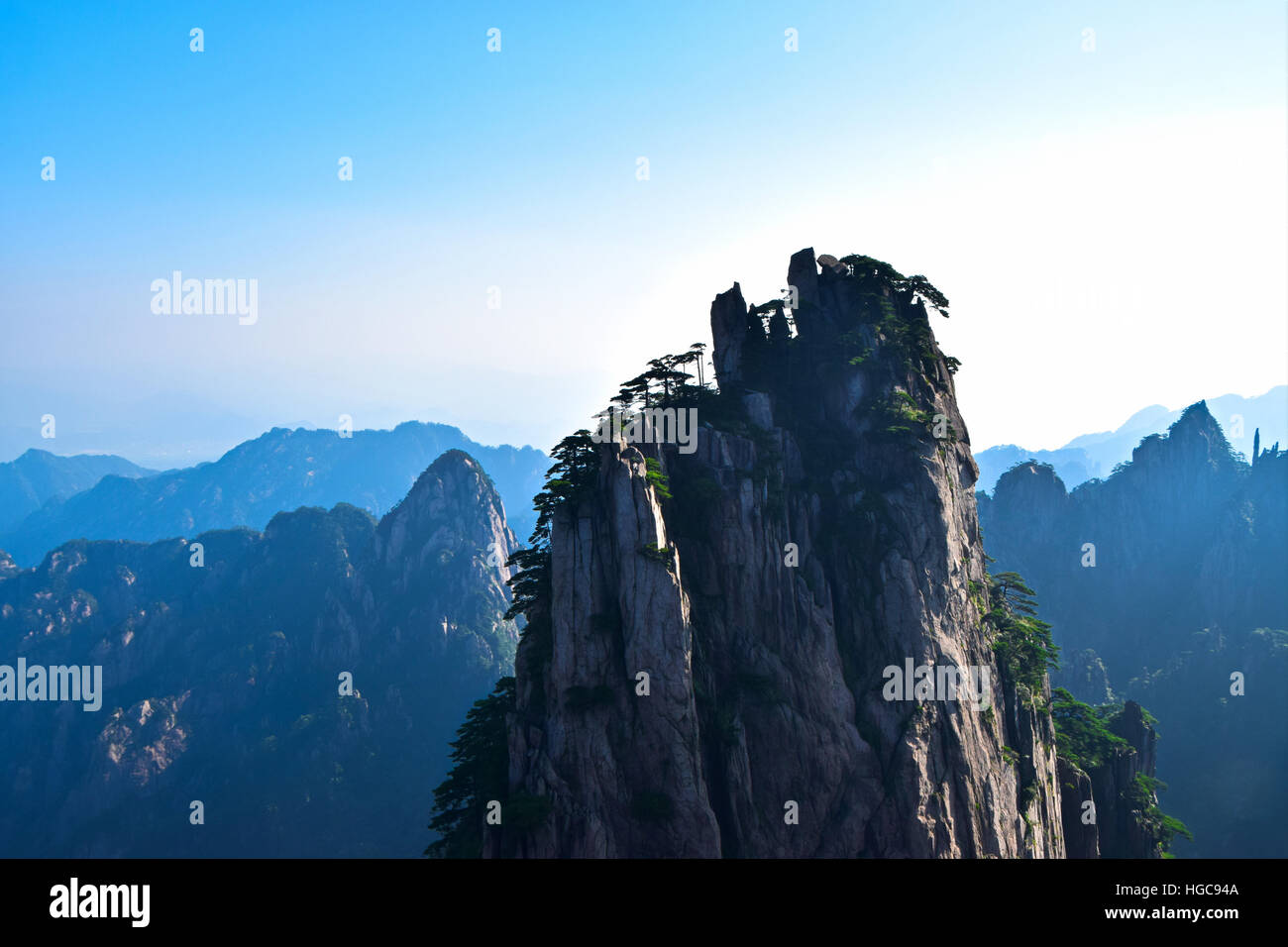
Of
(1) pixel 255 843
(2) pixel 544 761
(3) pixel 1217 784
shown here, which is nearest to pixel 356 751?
(1) pixel 255 843

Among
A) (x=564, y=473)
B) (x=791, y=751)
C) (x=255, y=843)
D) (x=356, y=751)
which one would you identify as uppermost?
(x=564, y=473)

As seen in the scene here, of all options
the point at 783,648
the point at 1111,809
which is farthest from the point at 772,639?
the point at 1111,809

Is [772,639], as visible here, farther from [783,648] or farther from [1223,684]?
[1223,684]

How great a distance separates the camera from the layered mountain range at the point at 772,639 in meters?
49.3

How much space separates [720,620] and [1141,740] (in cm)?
6585

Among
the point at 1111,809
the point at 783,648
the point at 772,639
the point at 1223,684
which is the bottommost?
the point at 1111,809

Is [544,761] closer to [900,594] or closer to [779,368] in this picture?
[900,594]

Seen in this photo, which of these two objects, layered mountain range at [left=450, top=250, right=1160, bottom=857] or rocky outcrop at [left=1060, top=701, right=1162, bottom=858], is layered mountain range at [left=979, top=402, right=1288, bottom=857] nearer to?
rocky outcrop at [left=1060, top=701, right=1162, bottom=858]

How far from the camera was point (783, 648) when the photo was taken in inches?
2207

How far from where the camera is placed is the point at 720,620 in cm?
5622

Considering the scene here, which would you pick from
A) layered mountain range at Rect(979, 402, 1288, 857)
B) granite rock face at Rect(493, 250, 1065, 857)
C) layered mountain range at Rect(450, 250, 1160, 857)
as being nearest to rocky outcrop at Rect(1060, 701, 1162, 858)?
layered mountain range at Rect(450, 250, 1160, 857)

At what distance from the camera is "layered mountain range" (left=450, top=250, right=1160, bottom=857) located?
162ft

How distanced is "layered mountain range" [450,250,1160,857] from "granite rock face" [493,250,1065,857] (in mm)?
155

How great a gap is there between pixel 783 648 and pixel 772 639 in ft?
3.21
